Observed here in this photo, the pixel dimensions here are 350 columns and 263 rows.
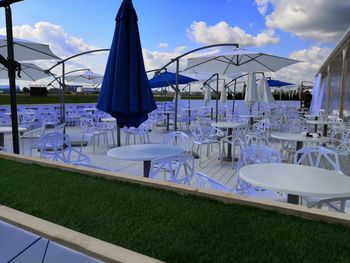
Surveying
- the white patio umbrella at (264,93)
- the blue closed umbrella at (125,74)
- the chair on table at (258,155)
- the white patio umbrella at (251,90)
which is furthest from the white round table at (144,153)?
the white patio umbrella at (264,93)

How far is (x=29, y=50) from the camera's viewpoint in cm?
607

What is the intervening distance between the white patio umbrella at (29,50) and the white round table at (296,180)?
4.64 meters

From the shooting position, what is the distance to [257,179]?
7.76ft

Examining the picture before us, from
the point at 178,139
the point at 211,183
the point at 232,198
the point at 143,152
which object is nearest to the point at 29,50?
the point at 178,139

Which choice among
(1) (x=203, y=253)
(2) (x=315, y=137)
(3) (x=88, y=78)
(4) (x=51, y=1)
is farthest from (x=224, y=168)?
(3) (x=88, y=78)

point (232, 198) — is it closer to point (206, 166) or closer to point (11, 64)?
point (11, 64)

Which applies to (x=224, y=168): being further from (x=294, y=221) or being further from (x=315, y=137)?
(x=294, y=221)

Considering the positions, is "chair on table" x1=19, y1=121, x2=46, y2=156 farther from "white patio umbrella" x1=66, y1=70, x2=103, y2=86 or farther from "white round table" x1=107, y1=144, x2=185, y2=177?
"white patio umbrella" x1=66, y1=70, x2=103, y2=86

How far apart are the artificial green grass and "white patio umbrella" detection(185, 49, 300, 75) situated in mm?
4013

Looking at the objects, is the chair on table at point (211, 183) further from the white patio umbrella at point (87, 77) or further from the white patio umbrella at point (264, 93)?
the white patio umbrella at point (87, 77)

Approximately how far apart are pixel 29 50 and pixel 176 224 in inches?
213

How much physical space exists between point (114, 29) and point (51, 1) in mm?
1577

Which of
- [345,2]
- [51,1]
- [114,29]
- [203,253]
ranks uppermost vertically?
[345,2]

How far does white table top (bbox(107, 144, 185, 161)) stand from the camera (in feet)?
10.8
